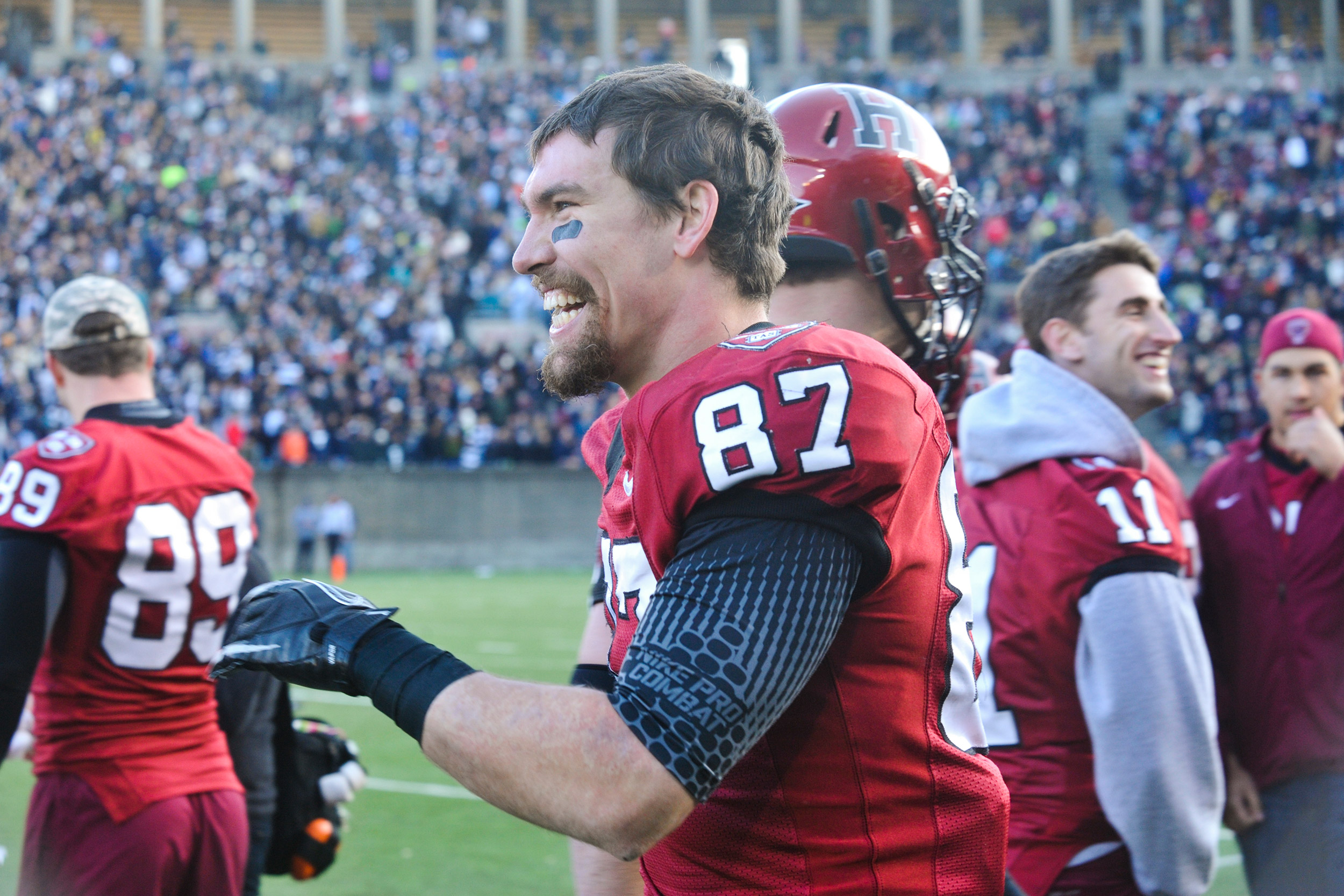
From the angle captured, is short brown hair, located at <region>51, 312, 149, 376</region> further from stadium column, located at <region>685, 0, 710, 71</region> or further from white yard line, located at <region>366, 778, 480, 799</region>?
stadium column, located at <region>685, 0, 710, 71</region>

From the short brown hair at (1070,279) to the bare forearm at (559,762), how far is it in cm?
224

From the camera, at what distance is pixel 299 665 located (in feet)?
5.10

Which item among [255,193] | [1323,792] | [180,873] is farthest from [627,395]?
[255,193]

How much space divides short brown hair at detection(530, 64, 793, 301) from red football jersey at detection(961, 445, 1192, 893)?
4.54 ft

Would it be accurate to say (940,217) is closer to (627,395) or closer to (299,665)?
(627,395)

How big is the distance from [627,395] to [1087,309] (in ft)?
5.81

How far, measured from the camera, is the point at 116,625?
3135 millimetres

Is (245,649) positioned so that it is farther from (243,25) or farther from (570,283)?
(243,25)

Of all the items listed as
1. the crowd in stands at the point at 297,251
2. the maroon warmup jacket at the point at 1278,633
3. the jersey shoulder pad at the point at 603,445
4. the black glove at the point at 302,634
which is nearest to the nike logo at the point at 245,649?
the black glove at the point at 302,634

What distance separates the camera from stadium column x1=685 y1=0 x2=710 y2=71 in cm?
3928

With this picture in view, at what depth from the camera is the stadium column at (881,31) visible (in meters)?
38.8

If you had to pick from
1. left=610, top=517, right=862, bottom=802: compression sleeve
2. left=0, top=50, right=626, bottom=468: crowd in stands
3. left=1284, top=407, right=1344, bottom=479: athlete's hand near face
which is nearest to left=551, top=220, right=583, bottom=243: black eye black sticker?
left=610, top=517, right=862, bottom=802: compression sleeve

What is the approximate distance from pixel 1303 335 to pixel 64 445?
11.5 ft

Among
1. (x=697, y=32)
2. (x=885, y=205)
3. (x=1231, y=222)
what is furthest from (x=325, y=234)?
(x=885, y=205)
